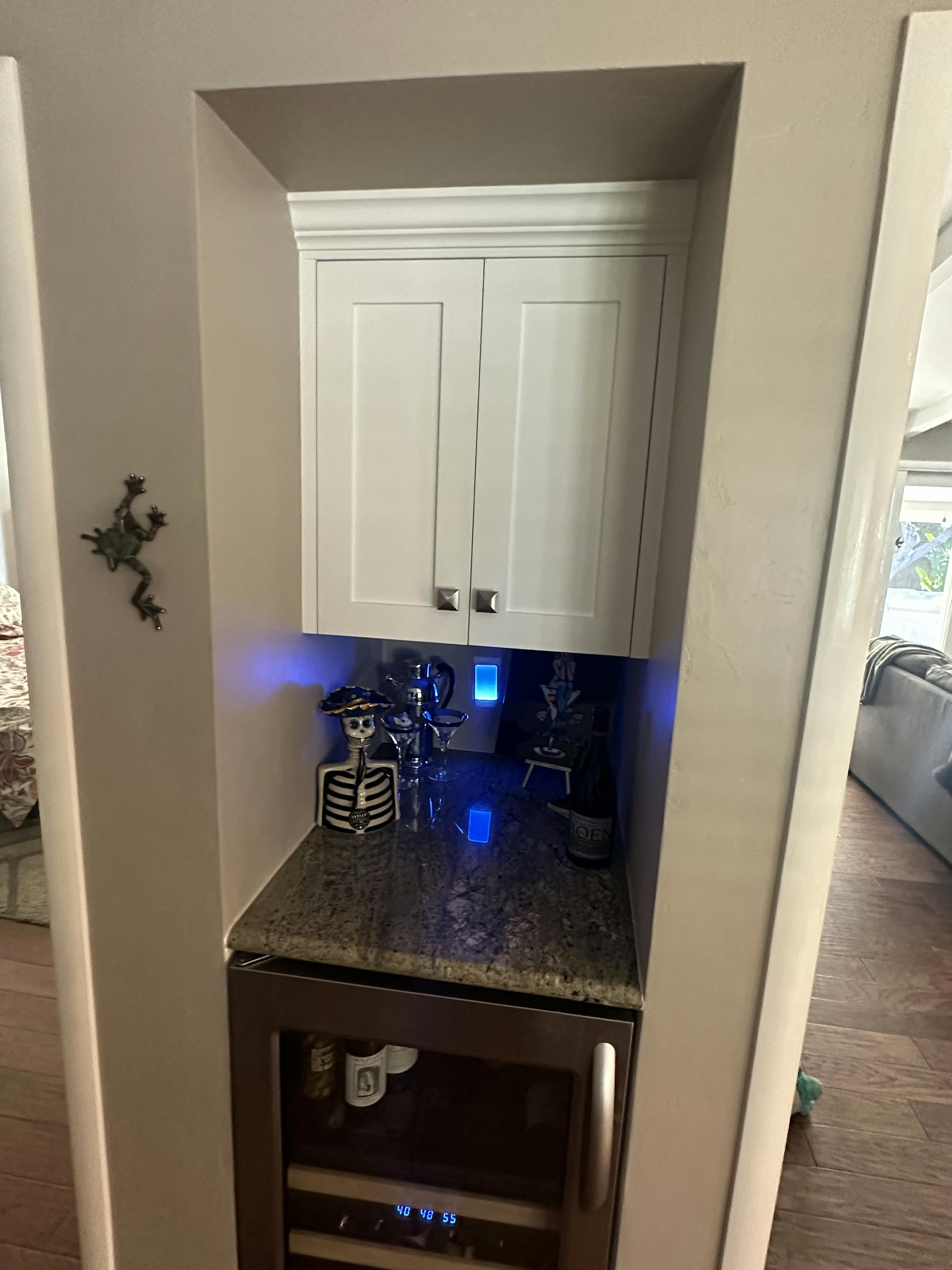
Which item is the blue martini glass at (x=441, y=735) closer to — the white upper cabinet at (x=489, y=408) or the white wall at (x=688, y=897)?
the white upper cabinet at (x=489, y=408)

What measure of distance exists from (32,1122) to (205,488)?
1.76 m

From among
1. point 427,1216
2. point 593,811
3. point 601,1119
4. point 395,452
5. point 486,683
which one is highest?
point 395,452

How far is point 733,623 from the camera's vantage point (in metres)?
0.87

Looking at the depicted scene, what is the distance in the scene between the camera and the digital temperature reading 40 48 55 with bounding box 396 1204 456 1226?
3.96ft

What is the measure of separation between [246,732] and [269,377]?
1.87 ft

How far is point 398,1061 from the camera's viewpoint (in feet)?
4.22

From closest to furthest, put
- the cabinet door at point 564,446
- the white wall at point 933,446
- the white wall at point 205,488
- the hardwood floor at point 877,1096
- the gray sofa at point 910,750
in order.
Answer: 1. the white wall at point 205,488
2. the cabinet door at point 564,446
3. the hardwood floor at point 877,1096
4. the gray sofa at point 910,750
5. the white wall at point 933,446

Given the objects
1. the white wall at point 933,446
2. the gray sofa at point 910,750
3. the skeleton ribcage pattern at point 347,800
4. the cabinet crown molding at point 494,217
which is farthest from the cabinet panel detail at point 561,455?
the white wall at point 933,446

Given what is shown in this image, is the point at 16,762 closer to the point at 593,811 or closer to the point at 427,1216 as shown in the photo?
the point at 427,1216

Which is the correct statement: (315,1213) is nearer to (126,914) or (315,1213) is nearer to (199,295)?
(126,914)

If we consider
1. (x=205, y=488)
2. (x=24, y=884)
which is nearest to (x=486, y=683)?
(x=205, y=488)

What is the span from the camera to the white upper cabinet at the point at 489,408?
1.10 meters

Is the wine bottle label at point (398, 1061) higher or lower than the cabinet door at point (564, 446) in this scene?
lower

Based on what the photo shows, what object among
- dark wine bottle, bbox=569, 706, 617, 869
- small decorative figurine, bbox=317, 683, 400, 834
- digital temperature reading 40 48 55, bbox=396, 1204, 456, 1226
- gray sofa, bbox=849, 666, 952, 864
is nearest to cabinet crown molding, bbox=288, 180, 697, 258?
small decorative figurine, bbox=317, 683, 400, 834
